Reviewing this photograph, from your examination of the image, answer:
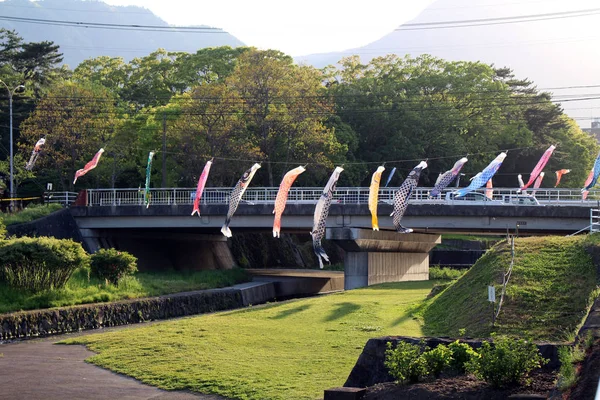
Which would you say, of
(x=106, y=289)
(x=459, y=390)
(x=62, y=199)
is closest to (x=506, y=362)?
(x=459, y=390)

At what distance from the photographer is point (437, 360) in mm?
13016

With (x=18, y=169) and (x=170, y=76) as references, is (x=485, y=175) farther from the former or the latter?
(x=170, y=76)

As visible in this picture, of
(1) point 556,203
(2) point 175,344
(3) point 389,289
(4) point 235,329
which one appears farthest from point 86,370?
(1) point 556,203

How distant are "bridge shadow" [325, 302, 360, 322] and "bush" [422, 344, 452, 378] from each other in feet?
50.0

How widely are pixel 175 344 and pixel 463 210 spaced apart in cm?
2989

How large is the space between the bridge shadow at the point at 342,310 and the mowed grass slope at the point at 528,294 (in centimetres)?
274

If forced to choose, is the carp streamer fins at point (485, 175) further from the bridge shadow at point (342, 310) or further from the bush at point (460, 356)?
the bush at point (460, 356)

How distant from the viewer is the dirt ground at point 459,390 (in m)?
11.9

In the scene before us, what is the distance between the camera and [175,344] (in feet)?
76.8

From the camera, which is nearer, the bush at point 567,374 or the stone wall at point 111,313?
the bush at point 567,374

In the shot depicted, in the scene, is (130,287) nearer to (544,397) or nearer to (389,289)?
(389,289)

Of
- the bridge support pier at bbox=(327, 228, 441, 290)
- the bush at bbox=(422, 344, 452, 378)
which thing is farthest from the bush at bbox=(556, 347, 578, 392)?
the bridge support pier at bbox=(327, 228, 441, 290)

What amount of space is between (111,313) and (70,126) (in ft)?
105

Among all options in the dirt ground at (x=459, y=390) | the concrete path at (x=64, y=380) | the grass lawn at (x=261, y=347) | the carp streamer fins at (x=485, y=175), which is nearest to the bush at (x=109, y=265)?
the grass lawn at (x=261, y=347)
